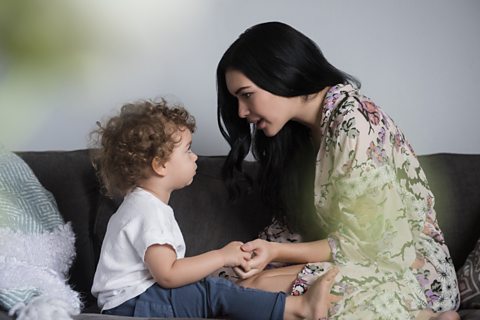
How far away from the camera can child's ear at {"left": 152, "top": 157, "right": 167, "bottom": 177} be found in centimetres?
158

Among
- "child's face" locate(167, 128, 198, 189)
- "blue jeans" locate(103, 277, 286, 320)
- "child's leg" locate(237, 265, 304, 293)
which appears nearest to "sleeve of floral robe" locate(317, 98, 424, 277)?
"child's leg" locate(237, 265, 304, 293)

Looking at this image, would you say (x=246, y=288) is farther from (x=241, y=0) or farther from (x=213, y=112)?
(x=241, y=0)

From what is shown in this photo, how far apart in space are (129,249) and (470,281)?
2.81 feet

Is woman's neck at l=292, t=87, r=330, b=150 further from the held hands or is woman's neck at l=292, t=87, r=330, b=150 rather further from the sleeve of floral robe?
the held hands

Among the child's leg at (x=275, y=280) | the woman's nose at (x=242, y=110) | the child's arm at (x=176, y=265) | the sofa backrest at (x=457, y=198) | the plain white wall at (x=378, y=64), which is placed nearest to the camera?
the child's arm at (x=176, y=265)

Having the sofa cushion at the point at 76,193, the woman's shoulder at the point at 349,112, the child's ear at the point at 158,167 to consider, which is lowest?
the sofa cushion at the point at 76,193

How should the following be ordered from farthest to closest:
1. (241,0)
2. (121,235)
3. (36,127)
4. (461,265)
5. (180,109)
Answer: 1. (241,0)
2. (461,265)
3. (180,109)
4. (121,235)
5. (36,127)

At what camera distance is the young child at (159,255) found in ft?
4.91

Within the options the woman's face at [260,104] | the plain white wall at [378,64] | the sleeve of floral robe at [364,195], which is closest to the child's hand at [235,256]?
the sleeve of floral robe at [364,195]

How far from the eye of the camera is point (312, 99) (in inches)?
68.0

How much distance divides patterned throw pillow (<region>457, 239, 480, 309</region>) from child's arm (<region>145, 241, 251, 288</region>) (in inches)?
25.5

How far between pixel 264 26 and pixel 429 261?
691 millimetres

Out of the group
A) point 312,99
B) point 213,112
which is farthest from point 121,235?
point 213,112

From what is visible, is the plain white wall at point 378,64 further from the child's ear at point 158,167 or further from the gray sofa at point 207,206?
the child's ear at point 158,167
